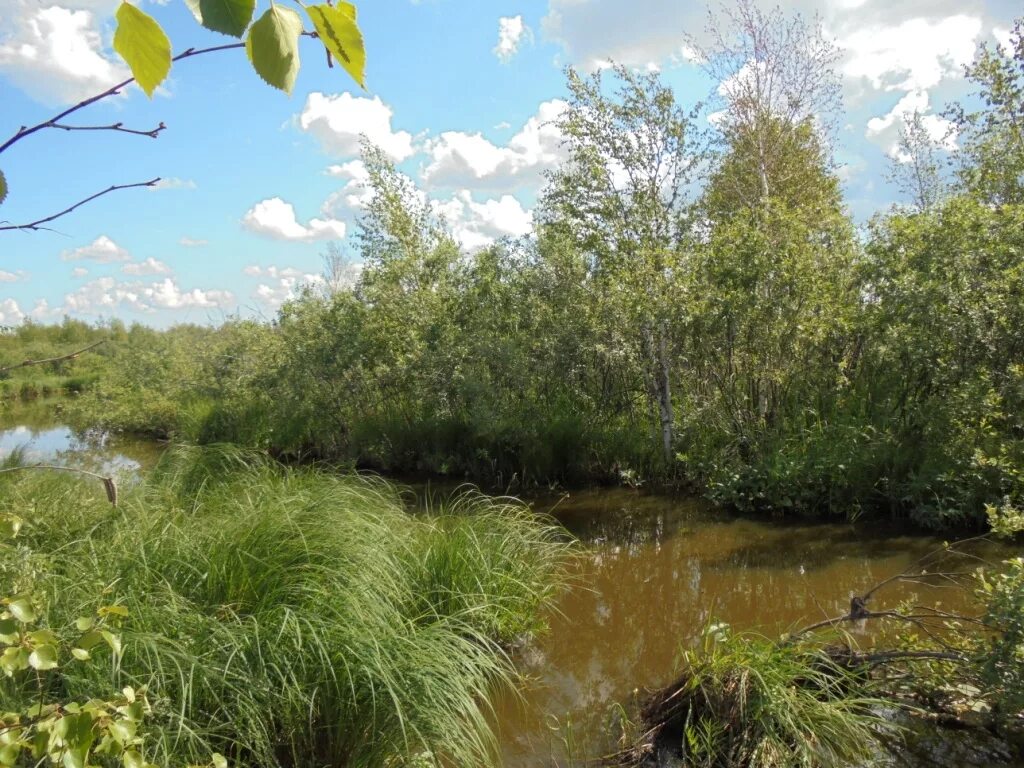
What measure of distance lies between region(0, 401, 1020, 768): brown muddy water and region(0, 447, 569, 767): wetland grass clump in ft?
1.52

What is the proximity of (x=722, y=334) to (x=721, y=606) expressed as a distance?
4.05m

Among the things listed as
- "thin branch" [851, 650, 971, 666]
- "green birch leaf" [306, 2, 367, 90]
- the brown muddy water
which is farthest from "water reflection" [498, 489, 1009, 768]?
"green birch leaf" [306, 2, 367, 90]

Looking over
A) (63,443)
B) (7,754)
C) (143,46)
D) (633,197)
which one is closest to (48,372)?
(63,443)

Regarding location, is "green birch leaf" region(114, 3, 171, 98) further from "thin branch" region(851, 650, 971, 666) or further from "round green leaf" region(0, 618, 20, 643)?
"thin branch" region(851, 650, 971, 666)

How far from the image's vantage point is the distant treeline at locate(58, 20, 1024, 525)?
24.3ft

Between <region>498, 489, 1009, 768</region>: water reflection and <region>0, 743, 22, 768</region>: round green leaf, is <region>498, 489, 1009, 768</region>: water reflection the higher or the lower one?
the lower one

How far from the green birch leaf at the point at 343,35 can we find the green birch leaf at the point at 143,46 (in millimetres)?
163

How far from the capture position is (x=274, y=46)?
798mm

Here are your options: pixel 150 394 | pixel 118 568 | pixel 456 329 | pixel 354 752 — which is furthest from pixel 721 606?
pixel 150 394

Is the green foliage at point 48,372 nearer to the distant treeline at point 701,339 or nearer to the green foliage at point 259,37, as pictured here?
the distant treeline at point 701,339

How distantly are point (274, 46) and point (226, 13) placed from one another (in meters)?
0.06

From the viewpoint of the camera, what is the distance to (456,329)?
1178cm

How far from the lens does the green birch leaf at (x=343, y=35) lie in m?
0.81

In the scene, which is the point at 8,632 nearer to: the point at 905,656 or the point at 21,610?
the point at 21,610
